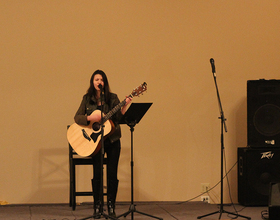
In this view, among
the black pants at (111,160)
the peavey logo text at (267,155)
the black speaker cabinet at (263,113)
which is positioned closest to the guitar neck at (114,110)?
the black pants at (111,160)

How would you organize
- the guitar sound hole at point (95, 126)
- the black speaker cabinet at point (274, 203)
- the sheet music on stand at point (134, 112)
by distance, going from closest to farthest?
the black speaker cabinet at point (274, 203), the sheet music on stand at point (134, 112), the guitar sound hole at point (95, 126)

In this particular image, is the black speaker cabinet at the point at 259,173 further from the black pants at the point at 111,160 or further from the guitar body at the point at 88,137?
the guitar body at the point at 88,137

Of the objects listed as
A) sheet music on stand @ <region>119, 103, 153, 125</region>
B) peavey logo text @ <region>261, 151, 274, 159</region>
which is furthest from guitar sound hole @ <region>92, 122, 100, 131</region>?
peavey logo text @ <region>261, 151, 274, 159</region>

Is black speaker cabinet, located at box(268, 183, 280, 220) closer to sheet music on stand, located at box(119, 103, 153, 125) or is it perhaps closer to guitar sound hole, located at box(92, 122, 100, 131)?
sheet music on stand, located at box(119, 103, 153, 125)

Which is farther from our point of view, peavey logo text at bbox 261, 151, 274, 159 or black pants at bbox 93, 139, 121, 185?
peavey logo text at bbox 261, 151, 274, 159

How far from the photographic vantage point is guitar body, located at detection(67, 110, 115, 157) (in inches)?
135

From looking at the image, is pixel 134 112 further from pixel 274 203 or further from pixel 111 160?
pixel 274 203

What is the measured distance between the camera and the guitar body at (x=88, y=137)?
342cm

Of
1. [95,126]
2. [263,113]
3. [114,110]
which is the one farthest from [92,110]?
[263,113]

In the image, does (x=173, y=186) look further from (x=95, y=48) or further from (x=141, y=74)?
(x=95, y=48)

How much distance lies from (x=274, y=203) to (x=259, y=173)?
1.18m

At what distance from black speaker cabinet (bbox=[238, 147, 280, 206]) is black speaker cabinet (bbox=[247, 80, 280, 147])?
0.33ft

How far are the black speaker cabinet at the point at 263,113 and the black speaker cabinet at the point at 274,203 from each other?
3.35 ft

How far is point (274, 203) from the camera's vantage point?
125 inches
